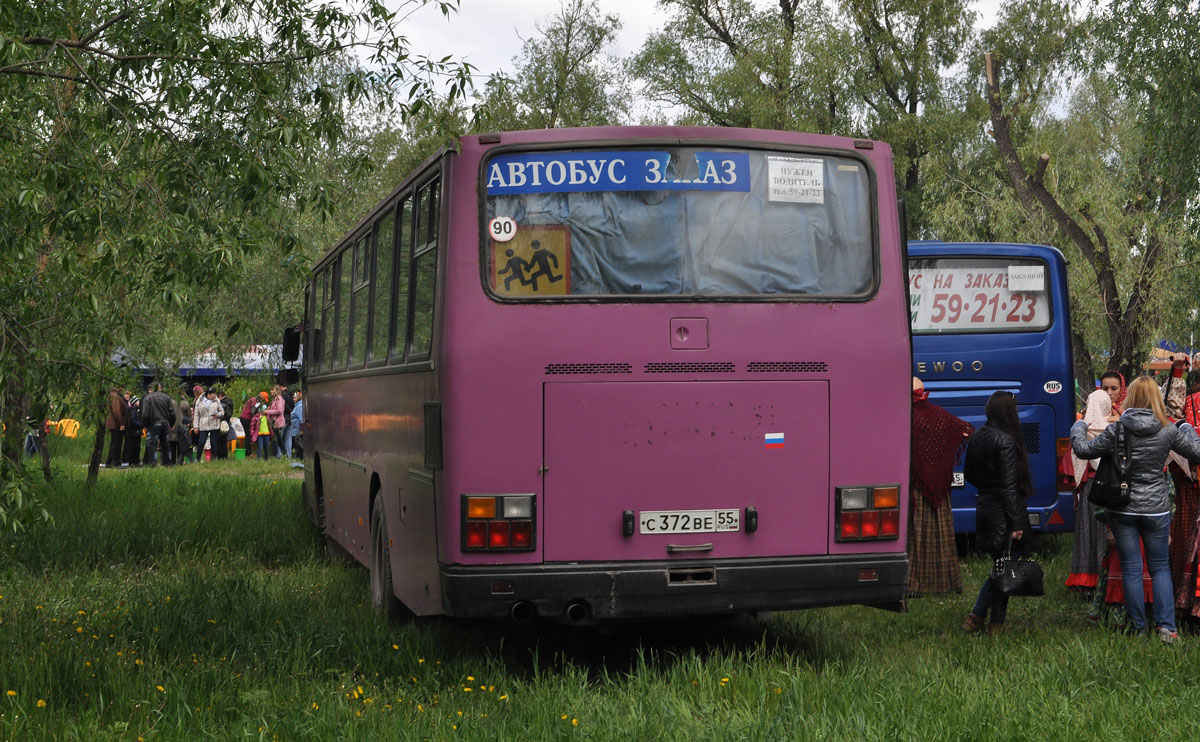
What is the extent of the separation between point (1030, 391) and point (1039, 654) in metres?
5.57

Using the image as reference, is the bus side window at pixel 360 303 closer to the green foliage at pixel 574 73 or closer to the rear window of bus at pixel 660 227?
the rear window of bus at pixel 660 227

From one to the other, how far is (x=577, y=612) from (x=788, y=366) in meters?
1.71

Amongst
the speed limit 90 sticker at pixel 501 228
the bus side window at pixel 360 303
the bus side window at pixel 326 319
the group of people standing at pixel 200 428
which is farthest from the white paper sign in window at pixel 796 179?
the group of people standing at pixel 200 428

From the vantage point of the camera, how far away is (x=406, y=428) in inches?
338

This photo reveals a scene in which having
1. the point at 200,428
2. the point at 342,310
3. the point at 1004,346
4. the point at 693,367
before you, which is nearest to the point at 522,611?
the point at 693,367

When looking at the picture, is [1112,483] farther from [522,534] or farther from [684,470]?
[522,534]

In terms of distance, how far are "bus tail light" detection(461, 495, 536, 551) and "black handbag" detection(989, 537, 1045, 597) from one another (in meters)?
3.74

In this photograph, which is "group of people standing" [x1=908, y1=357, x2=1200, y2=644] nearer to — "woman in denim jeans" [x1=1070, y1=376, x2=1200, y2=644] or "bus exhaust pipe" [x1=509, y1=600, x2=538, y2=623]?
"woman in denim jeans" [x1=1070, y1=376, x2=1200, y2=644]

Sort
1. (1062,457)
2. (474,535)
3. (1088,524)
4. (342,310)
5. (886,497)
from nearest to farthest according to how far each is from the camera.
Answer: (474,535) → (886,497) → (1088,524) → (342,310) → (1062,457)

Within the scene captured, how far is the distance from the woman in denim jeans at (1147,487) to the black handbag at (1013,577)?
0.60 metres

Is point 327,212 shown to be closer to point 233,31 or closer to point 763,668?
point 233,31

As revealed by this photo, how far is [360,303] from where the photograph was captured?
1091cm

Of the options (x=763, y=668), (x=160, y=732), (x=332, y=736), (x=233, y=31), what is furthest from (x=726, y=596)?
(x=233, y=31)

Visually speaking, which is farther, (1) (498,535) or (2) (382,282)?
(2) (382,282)
